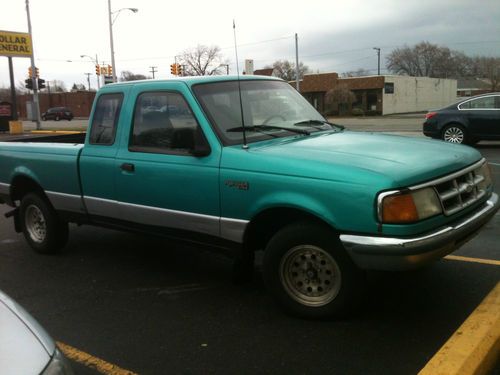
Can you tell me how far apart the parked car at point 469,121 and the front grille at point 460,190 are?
34.5 feet

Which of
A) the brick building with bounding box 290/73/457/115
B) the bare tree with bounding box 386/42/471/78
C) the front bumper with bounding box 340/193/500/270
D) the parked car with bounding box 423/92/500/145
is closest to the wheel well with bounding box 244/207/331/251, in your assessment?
the front bumper with bounding box 340/193/500/270

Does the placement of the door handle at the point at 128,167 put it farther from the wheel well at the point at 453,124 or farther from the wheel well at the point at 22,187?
the wheel well at the point at 453,124

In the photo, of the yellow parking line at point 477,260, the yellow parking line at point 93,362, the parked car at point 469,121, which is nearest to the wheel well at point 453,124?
the parked car at point 469,121

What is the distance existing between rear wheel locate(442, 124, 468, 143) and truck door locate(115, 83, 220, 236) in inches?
445

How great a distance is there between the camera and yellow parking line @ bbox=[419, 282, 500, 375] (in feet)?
9.50

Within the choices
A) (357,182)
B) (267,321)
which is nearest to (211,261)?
(267,321)

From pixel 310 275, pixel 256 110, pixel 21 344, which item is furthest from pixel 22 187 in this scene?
pixel 21 344

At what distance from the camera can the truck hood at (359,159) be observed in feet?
11.0

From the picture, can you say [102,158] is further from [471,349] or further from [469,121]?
[469,121]

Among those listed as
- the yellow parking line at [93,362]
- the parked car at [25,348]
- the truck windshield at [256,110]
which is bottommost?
the yellow parking line at [93,362]

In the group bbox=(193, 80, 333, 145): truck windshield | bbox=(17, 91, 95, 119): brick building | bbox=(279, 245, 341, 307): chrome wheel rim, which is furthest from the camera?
bbox=(17, 91, 95, 119): brick building

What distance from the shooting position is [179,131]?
13.7 ft

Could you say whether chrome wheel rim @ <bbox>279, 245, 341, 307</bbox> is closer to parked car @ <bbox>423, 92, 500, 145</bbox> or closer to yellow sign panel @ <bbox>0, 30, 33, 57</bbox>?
parked car @ <bbox>423, 92, 500, 145</bbox>

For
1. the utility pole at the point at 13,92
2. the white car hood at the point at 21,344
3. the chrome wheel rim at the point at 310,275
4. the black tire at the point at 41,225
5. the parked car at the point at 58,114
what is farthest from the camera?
the parked car at the point at 58,114
